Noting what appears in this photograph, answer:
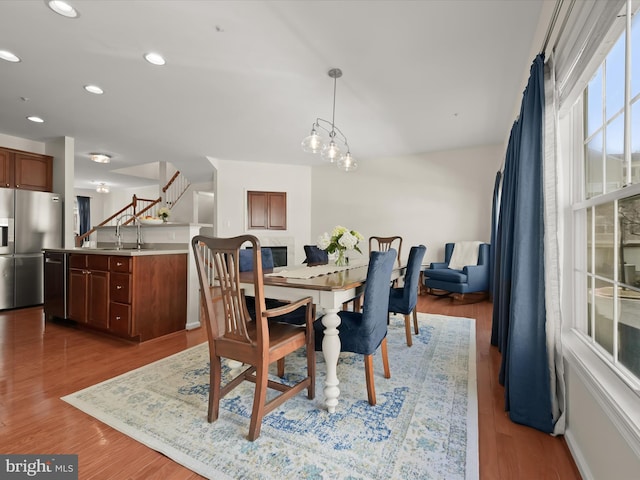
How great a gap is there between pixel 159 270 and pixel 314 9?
2624mm

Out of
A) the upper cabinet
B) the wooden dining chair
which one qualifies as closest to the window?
the wooden dining chair

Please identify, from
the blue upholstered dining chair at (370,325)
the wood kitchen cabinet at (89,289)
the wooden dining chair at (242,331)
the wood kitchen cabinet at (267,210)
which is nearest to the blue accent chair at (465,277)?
the blue upholstered dining chair at (370,325)

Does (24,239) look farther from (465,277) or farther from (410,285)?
(465,277)

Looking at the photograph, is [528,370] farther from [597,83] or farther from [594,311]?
[597,83]

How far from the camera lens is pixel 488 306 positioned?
445 centimetres

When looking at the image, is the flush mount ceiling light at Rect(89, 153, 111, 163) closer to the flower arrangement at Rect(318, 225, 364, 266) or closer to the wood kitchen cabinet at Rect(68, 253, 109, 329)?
the wood kitchen cabinet at Rect(68, 253, 109, 329)

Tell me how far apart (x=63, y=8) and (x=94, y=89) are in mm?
1292

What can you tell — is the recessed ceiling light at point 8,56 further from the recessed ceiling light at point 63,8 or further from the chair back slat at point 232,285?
the chair back slat at point 232,285

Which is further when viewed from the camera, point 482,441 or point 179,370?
point 179,370

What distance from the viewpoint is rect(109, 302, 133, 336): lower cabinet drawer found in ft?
9.29

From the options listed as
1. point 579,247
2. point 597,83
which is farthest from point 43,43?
point 579,247

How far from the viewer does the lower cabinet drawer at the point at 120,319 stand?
2.83 m

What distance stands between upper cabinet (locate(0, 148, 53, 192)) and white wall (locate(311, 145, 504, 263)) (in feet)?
15.2

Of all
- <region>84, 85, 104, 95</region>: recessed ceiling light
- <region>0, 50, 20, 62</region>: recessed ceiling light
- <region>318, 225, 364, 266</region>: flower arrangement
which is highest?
<region>0, 50, 20, 62</region>: recessed ceiling light
